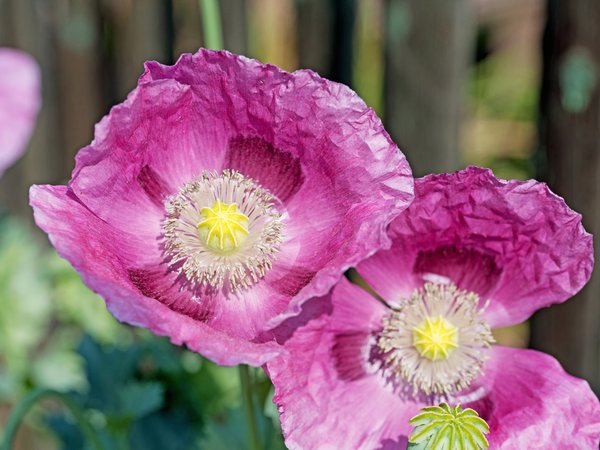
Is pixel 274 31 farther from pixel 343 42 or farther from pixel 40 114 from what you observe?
pixel 343 42

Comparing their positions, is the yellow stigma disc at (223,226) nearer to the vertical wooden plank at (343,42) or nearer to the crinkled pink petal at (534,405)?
the crinkled pink petal at (534,405)

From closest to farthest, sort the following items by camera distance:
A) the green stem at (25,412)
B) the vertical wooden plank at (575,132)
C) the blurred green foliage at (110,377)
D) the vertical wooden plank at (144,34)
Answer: the green stem at (25,412), the blurred green foliage at (110,377), the vertical wooden plank at (575,132), the vertical wooden plank at (144,34)

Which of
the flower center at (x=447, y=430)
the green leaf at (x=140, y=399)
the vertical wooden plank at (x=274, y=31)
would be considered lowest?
the vertical wooden plank at (x=274, y=31)

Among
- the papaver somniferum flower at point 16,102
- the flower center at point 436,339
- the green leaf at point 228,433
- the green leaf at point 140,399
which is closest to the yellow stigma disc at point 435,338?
the flower center at point 436,339

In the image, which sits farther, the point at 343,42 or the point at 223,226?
the point at 343,42

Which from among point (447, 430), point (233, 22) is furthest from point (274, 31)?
point (447, 430)

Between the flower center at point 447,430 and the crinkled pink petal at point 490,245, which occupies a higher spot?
the crinkled pink petal at point 490,245

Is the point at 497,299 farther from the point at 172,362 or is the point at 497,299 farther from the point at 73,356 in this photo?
the point at 73,356
